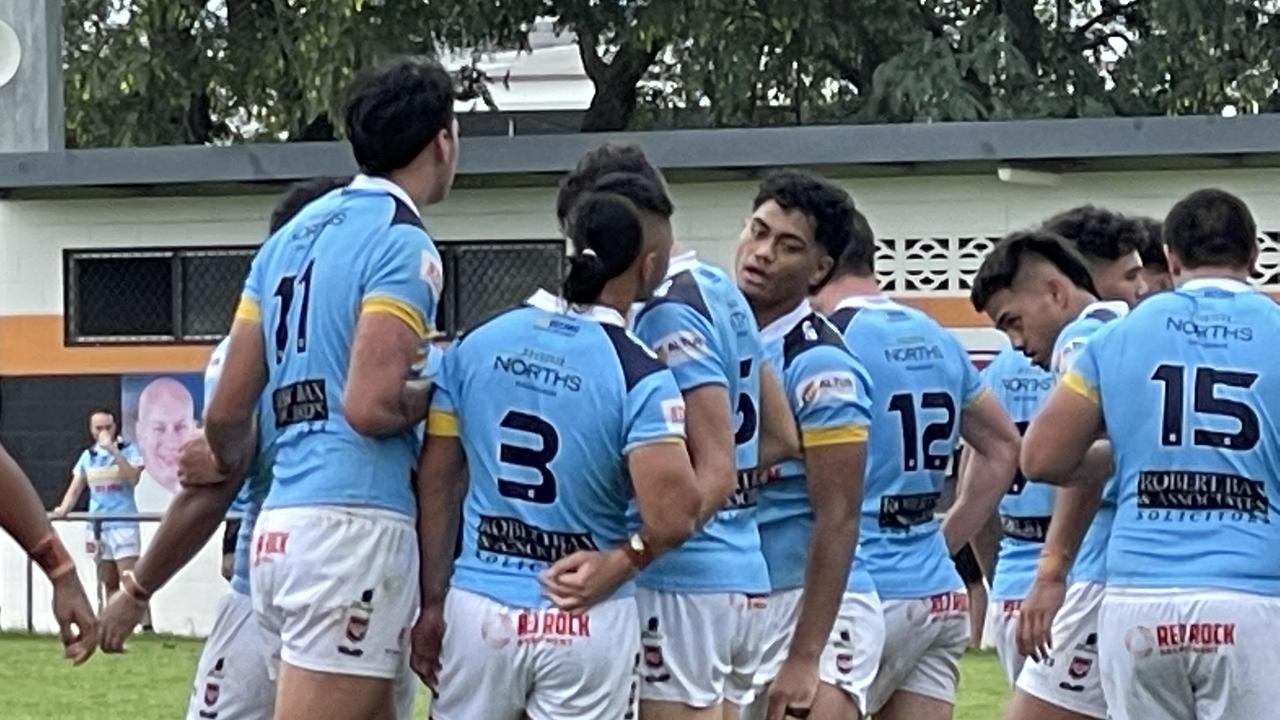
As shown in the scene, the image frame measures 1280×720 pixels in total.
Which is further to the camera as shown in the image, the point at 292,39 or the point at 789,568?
the point at 292,39

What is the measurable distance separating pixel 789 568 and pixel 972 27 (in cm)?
1957

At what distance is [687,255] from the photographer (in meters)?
6.55

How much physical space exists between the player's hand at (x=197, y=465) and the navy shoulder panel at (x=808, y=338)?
59.5 inches

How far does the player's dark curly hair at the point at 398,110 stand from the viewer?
6062mm

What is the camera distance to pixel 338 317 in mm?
6051

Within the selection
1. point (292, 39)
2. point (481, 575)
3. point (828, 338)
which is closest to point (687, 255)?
point (828, 338)

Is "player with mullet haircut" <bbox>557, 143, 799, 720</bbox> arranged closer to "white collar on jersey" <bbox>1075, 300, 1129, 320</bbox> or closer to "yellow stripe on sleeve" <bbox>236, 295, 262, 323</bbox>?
"yellow stripe on sleeve" <bbox>236, 295, 262, 323</bbox>

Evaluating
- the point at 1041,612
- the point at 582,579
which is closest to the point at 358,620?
the point at 582,579

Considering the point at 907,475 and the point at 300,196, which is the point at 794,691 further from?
the point at 300,196

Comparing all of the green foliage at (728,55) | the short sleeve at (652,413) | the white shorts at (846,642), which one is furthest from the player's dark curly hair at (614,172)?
the green foliage at (728,55)

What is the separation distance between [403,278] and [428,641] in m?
0.84

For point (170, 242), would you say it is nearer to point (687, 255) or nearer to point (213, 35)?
point (213, 35)

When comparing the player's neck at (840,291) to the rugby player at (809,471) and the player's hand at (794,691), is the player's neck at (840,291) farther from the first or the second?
the player's hand at (794,691)

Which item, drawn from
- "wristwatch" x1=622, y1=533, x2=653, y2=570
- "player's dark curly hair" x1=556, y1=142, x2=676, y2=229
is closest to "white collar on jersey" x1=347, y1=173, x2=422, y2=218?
"player's dark curly hair" x1=556, y1=142, x2=676, y2=229
